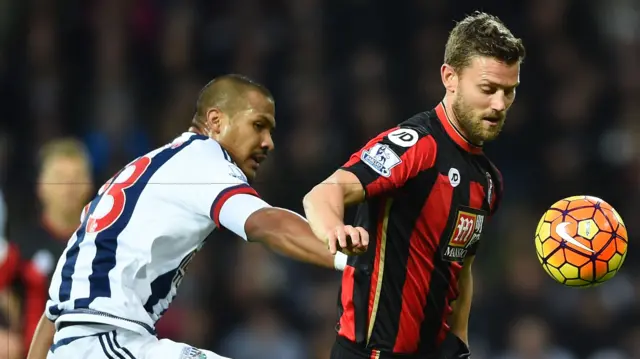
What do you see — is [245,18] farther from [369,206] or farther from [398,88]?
[369,206]

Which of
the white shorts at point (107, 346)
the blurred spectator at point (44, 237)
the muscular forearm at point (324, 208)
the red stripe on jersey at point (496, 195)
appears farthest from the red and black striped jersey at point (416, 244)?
the blurred spectator at point (44, 237)

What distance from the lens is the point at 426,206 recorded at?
3.42m

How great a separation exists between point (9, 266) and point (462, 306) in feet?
9.21

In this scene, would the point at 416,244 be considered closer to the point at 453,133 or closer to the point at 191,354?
the point at 453,133

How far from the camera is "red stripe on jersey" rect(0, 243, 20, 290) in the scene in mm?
5441

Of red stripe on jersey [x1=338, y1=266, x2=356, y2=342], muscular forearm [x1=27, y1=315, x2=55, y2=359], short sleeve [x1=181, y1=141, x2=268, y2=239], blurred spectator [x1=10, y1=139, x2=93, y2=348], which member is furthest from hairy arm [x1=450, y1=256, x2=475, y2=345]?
blurred spectator [x1=10, y1=139, x2=93, y2=348]

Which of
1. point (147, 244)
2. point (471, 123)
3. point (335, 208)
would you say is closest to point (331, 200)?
point (335, 208)

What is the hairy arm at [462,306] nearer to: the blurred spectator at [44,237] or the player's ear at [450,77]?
the player's ear at [450,77]

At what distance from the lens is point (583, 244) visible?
357 centimetres

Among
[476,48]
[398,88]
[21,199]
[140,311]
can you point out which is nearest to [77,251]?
[140,311]

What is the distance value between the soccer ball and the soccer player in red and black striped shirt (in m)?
0.28

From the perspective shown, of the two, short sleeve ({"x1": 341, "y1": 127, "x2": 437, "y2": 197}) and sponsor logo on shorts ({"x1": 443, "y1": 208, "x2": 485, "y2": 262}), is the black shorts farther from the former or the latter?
short sleeve ({"x1": 341, "y1": 127, "x2": 437, "y2": 197})

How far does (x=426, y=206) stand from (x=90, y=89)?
5035 mm

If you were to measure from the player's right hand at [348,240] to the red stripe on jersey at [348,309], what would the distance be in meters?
0.83
